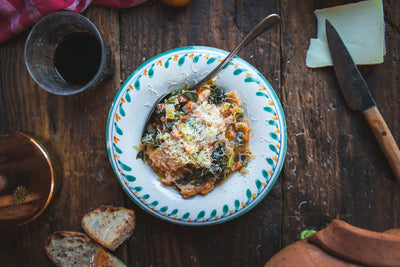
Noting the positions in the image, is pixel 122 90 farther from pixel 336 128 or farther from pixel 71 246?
pixel 336 128

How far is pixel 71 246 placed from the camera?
2.04 meters

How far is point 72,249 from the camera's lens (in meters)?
2.04

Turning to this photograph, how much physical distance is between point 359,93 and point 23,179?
7.52 ft

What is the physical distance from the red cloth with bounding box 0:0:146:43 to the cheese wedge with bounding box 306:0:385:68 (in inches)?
48.6

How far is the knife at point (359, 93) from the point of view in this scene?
6.35 ft

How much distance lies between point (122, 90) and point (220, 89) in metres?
0.59

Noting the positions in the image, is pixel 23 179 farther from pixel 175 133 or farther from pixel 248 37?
pixel 248 37

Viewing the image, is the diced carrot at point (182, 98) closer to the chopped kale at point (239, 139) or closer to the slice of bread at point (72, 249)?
the chopped kale at point (239, 139)

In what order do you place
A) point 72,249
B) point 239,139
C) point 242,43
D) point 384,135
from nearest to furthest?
point 242,43, point 239,139, point 384,135, point 72,249

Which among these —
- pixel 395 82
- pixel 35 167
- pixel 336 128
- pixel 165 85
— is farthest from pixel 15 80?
pixel 395 82

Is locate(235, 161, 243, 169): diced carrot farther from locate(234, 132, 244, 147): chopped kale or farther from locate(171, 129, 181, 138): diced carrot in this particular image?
locate(171, 129, 181, 138): diced carrot

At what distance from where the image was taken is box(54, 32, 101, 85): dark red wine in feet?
6.33

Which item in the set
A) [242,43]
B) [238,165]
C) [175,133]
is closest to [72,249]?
[175,133]

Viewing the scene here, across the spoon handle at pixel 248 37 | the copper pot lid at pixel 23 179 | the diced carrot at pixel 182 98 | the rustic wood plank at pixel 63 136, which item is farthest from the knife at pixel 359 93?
the copper pot lid at pixel 23 179
